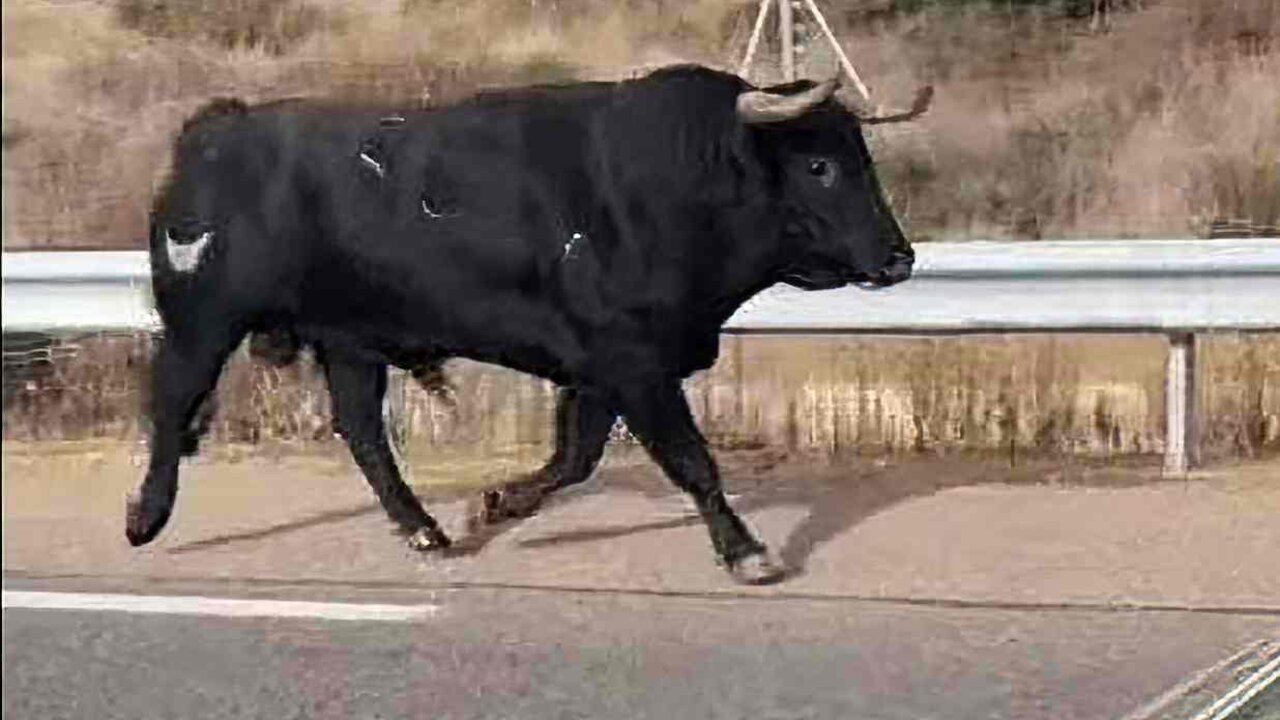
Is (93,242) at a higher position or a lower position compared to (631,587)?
higher

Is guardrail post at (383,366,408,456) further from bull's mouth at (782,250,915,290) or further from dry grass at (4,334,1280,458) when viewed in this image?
bull's mouth at (782,250,915,290)

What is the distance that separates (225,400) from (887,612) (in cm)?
111

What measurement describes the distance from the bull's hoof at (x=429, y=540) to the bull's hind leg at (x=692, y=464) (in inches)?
15.4

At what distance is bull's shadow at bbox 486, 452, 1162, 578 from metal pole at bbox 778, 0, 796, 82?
598 mm

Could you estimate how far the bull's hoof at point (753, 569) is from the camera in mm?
3367

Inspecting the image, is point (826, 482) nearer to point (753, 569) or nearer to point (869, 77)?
point (753, 569)

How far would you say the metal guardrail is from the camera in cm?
326

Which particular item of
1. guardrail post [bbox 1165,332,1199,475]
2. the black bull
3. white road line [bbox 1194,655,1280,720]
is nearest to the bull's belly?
the black bull

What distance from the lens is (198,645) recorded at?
336 centimetres

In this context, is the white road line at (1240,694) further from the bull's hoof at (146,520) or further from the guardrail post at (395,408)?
the bull's hoof at (146,520)

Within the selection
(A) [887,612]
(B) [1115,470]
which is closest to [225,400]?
(A) [887,612]

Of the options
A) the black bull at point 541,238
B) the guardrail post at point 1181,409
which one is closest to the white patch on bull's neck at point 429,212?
the black bull at point 541,238

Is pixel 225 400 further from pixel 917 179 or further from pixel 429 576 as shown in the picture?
pixel 917 179

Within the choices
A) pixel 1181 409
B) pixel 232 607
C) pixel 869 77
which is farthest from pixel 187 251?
pixel 1181 409
